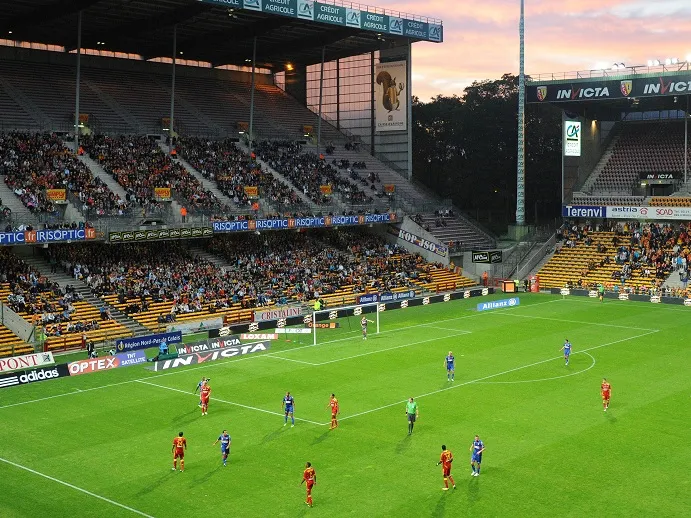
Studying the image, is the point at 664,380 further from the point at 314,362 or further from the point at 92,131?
the point at 92,131

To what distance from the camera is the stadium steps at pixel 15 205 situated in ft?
171

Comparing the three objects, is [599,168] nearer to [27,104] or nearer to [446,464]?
[27,104]

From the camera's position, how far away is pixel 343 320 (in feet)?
187

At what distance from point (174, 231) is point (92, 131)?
15.2 meters

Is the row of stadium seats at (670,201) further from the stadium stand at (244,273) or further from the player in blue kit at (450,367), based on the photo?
the player in blue kit at (450,367)

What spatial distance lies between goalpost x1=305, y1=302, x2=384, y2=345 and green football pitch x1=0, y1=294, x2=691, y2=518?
3477 millimetres

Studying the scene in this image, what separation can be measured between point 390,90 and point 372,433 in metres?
57.3

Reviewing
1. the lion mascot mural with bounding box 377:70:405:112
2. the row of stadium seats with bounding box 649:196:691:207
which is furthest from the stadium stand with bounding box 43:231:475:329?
the row of stadium seats with bounding box 649:196:691:207

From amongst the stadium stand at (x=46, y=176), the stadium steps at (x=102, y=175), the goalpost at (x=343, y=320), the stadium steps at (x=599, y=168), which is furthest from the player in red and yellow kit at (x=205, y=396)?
the stadium steps at (x=599, y=168)

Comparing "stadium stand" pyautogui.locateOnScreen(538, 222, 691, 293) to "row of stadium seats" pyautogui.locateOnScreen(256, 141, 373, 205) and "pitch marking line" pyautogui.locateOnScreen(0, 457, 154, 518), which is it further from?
"pitch marking line" pyautogui.locateOnScreen(0, 457, 154, 518)

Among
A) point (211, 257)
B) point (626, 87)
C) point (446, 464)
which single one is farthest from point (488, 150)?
point (446, 464)

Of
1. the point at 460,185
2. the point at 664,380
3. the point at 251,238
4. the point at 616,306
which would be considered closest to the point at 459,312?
the point at 616,306

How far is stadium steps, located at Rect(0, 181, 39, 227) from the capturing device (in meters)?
52.2

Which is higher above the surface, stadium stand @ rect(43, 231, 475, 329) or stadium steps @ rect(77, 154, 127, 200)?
stadium steps @ rect(77, 154, 127, 200)
